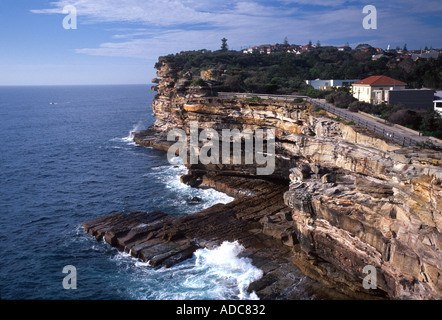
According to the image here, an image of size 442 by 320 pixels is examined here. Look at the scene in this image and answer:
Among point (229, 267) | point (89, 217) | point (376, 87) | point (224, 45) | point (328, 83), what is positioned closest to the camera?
point (229, 267)

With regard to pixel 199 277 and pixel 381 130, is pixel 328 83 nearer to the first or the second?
pixel 381 130

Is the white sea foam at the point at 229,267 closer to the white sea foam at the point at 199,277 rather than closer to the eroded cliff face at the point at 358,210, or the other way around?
the white sea foam at the point at 199,277

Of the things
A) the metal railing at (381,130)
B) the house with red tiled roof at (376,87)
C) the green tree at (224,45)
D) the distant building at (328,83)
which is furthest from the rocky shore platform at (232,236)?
the green tree at (224,45)

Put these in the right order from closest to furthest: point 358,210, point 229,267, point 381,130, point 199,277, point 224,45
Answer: point 358,210
point 199,277
point 229,267
point 381,130
point 224,45

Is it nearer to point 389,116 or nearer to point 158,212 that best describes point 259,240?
point 158,212

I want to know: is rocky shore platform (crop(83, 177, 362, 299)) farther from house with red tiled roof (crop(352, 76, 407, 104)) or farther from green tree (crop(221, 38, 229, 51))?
green tree (crop(221, 38, 229, 51))

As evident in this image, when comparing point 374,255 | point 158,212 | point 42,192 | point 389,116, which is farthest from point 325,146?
point 42,192

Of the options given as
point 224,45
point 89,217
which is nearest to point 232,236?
point 89,217

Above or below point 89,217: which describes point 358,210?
above
